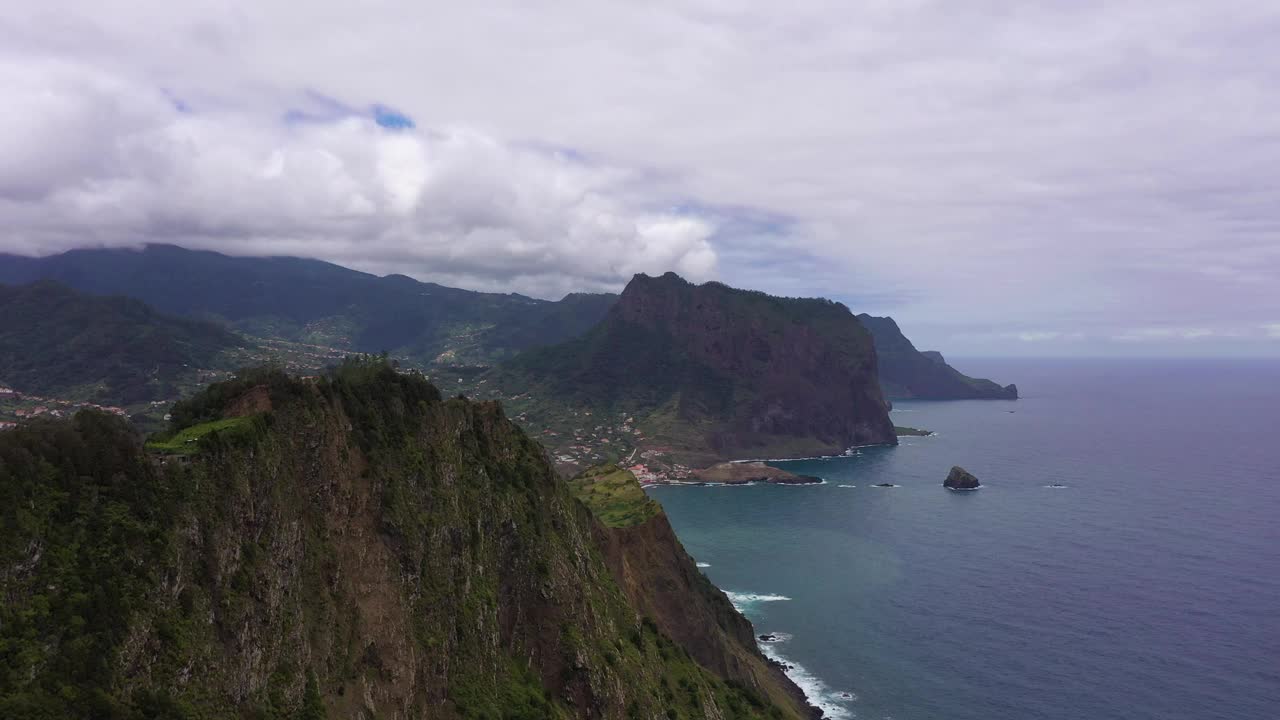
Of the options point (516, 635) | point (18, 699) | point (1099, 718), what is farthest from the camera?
point (1099, 718)

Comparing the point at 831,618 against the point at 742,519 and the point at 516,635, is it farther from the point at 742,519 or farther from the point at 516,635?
the point at 516,635

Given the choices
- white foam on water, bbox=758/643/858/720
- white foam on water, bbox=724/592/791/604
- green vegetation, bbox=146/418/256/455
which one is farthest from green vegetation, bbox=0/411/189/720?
white foam on water, bbox=724/592/791/604

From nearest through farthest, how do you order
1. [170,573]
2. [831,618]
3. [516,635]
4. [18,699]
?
1. [18,699]
2. [170,573]
3. [516,635]
4. [831,618]

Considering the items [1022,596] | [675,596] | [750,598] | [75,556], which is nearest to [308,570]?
[75,556]

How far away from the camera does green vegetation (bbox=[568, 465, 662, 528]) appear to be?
91438 millimetres

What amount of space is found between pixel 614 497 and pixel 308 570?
229 feet

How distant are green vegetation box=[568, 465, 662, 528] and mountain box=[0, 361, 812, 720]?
25586 millimetres

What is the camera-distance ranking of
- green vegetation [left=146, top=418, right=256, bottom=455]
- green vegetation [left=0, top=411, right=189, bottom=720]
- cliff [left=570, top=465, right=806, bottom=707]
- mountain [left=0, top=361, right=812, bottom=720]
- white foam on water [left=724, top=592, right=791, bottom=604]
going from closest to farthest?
green vegetation [left=0, top=411, right=189, bottom=720] → mountain [left=0, top=361, right=812, bottom=720] → green vegetation [left=146, top=418, right=256, bottom=455] → cliff [left=570, top=465, right=806, bottom=707] → white foam on water [left=724, top=592, right=791, bottom=604]

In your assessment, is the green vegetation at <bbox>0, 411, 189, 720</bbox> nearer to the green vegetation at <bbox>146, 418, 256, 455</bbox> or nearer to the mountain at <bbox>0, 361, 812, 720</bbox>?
the mountain at <bbox>0, 361, 812, 720</bbox>

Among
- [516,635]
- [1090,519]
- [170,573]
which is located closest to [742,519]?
[1090,519]

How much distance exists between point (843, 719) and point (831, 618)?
104ft

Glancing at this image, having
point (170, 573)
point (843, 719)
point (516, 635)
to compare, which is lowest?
point (843, 719)

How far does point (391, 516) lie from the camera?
39719 mm

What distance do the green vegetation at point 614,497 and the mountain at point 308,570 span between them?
25586 millimetres
